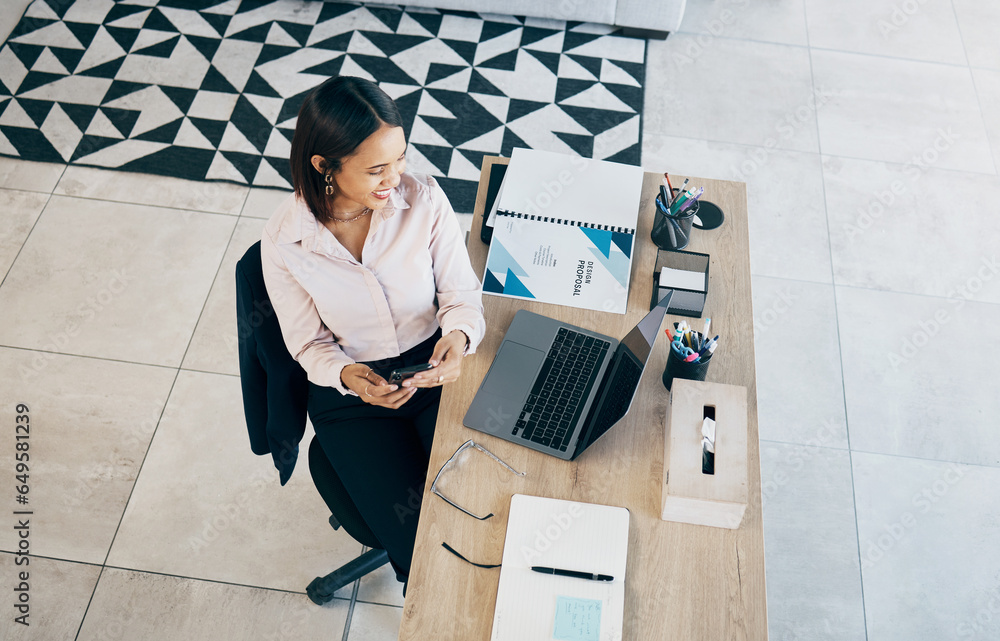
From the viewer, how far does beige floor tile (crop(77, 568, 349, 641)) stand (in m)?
1.94

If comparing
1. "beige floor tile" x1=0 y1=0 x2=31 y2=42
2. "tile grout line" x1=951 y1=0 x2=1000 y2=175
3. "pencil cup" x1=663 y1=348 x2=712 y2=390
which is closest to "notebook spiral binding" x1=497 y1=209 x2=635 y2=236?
"pencil cup" x1=663 y1=348 x2=712 y2=390

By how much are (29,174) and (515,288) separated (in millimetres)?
2307

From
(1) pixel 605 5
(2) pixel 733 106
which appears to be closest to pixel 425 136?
(1) pixel 605 5

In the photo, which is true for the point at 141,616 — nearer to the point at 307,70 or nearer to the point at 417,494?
the point at 417,494

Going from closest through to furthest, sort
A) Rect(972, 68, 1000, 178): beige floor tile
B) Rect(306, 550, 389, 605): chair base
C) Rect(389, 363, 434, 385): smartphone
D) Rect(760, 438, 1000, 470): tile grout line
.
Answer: Rect(389, 363, 434, 385): smartphone, Rect(306, 550, 389, 605): chair base, Rect(760, 438, 1000, 470): tile grout line, Rect(972, 68, 1000, 178): beige floor tile

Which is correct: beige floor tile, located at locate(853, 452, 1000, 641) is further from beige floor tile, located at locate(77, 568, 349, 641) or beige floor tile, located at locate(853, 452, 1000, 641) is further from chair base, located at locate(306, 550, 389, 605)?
beige floor tile, located at locate(77, 568, 349, 641)

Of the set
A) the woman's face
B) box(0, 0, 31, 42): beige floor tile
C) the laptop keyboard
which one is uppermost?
the woman's face

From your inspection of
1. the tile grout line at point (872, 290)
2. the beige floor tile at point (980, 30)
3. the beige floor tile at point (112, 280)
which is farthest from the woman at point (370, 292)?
the beige floor tile at point (980, 30)

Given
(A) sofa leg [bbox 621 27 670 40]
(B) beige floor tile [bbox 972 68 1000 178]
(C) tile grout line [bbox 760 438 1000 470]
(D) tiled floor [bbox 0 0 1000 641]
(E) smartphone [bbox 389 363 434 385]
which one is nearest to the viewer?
(E) smartphone [bbox 389 363 434 385]

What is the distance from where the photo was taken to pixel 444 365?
1.45 metres

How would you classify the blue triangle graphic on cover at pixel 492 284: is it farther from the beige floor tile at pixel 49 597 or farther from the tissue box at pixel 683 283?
the beige floor tile at pixel 49 597

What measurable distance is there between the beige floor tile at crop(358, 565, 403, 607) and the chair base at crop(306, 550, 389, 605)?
0.08 metres

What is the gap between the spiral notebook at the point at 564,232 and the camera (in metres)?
1.58

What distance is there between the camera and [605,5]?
10.9ft
